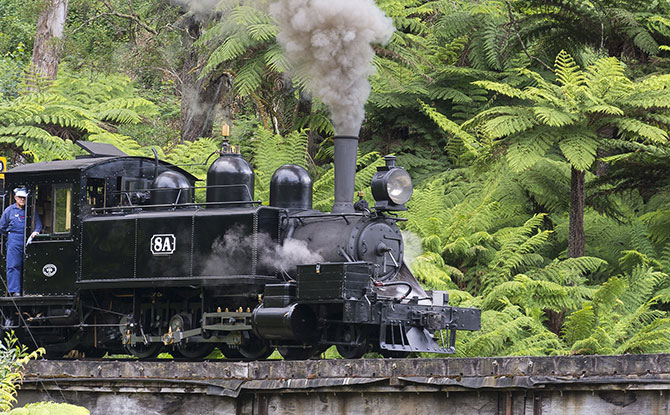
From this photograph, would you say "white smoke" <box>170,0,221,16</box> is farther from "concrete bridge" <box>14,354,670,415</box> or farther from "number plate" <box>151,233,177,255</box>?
"concrete bridge" <box>14,354,670,415</box>

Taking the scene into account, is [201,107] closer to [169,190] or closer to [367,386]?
[169,190]

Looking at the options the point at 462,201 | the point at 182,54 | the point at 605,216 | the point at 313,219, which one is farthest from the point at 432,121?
the point at 182,54

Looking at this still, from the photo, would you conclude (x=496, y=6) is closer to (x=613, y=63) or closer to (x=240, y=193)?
(x=613, y=63)

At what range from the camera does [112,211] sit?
11.2 metres

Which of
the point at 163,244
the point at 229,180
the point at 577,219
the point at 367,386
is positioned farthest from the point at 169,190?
the point at 577,219

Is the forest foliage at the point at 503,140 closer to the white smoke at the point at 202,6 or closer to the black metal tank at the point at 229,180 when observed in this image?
the white smoke at the point at 202,6

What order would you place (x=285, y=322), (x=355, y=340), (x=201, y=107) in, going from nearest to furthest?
(x=285, y=322) → (x=355, y=340) → (x=201, y=107)

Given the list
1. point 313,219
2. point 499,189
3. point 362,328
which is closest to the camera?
point 362,328

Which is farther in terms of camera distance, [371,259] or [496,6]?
[496,6]

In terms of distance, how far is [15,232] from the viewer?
1135 centimetres

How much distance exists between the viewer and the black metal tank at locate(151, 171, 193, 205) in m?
11.0

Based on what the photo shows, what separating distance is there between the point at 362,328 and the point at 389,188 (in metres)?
1.50

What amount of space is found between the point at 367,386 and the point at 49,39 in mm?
15699

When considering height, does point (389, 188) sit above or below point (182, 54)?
below
